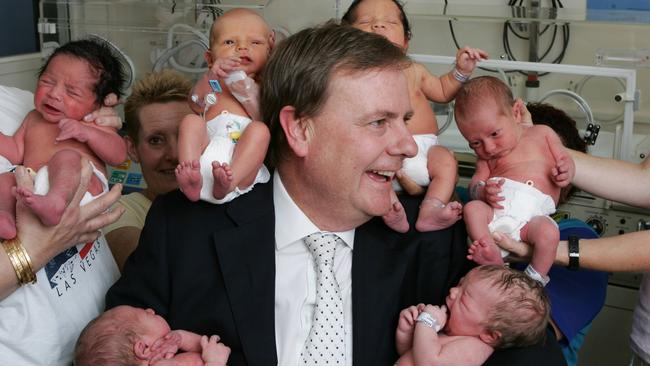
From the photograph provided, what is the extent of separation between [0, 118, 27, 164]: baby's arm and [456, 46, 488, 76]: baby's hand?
124 centimetres

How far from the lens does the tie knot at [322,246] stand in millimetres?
2012

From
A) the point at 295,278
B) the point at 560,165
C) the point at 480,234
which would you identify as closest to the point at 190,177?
the point at 295,278

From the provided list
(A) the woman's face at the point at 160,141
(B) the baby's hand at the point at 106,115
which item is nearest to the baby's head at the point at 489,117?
(B) the baby's hand at the point at 106,115

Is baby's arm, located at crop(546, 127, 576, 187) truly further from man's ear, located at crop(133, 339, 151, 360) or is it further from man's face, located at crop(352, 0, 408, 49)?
man's ear, located at crop(133, 339, 151, 360)

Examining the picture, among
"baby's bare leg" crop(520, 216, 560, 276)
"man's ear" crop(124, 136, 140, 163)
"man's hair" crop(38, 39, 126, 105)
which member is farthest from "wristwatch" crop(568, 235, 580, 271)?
"man's ear" crop(124, 136, 140, 163)

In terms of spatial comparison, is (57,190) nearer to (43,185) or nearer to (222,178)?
(43,185)

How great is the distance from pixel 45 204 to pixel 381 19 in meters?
1.11

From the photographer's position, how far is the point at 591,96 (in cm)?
322

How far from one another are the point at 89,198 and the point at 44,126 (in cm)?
31

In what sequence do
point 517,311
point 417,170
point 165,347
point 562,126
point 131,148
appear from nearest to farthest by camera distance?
point 517,311
point 165,347
point 417,170
point 562,126
point 131,148

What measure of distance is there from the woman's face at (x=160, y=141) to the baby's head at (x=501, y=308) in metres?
1.31

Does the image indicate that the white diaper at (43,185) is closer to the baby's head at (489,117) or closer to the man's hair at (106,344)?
the man's hair at (106,344)

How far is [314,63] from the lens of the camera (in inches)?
76.9

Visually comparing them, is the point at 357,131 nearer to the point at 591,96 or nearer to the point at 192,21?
the point at 591,96
